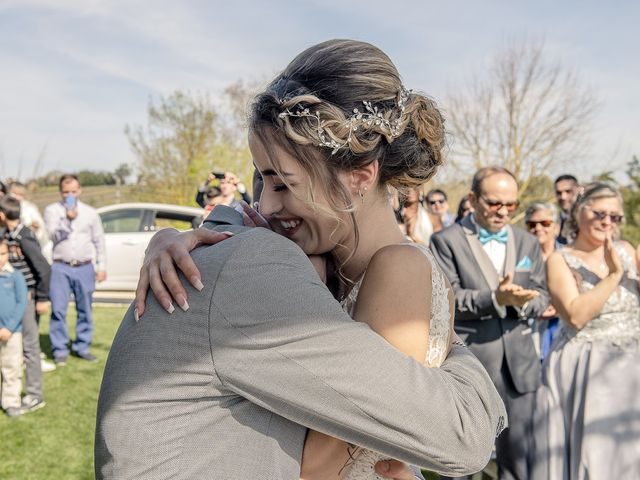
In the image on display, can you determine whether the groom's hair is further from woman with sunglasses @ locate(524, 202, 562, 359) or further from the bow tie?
woman with sunglasses @ locate(524, 202, 562, 359)

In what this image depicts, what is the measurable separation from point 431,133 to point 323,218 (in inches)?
17.6

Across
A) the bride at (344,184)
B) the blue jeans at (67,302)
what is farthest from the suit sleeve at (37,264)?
the bride at (344,184)

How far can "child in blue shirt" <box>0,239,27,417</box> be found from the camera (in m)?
6.28

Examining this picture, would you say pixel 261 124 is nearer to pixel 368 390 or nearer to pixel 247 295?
pixel 247 295

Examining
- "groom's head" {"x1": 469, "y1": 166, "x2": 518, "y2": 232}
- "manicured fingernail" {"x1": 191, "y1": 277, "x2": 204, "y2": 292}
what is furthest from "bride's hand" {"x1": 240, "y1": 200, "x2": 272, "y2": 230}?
"groom's head" {"x1": 469, "y1": 166, "x2": 518, "y2": 232}

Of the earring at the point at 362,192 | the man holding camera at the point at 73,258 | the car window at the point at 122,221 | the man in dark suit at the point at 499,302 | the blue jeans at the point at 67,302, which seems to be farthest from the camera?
the car window at the point at 122,221

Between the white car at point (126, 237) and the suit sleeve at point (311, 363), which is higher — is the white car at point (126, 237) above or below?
below

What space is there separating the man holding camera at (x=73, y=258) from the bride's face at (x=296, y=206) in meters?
7.66

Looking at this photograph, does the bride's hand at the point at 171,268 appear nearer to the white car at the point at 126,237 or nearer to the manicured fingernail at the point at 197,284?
the manicured fingernail at the point at 197,284

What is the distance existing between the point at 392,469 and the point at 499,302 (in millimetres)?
3168

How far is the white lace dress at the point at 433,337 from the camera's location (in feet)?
5.28

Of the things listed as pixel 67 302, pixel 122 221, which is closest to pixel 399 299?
pixel 67 302

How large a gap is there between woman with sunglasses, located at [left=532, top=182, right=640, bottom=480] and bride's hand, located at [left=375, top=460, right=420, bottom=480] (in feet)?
10.4

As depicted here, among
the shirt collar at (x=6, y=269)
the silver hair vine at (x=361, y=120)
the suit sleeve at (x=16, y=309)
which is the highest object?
the silver hair vine at (x=361, y=120)
